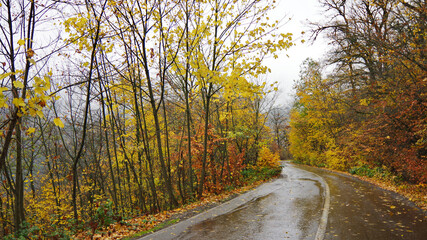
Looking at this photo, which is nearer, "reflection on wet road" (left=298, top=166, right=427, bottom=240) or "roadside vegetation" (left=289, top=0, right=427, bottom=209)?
"reflection on wet road" (left=298, top=166, right=427, bottom=240)

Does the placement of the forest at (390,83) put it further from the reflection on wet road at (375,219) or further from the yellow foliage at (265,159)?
the yellow foliage at (265,159)

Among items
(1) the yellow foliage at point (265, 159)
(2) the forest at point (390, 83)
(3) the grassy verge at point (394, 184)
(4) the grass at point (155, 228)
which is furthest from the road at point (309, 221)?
(1) the yellow foliage at point (265, 159)

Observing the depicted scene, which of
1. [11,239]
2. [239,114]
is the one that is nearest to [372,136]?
[239,114]

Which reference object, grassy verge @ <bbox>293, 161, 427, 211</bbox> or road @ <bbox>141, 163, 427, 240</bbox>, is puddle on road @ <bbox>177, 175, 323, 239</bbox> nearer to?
road @ <bbox>141, 163, 427, 240</bbox>

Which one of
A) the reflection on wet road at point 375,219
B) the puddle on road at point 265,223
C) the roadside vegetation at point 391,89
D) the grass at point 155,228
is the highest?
the roadside vegetation at point 391,89

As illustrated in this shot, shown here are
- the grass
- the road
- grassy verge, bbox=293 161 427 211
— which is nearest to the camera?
the road

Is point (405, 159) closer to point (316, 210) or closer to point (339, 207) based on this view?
point (339, 207)

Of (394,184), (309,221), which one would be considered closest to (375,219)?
(309,221)

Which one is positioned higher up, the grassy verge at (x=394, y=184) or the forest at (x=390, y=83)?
the forest at (x=390, y=83)

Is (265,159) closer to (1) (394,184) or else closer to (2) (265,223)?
(1) (394,184)

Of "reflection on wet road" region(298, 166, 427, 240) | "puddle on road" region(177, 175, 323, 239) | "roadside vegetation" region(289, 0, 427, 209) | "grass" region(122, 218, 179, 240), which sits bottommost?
"reflection on wet road" region(298, 166, 427, 240)

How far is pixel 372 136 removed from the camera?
510 inches

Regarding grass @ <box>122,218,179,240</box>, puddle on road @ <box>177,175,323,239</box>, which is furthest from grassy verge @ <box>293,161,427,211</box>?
grass @ <box>122,218,179,240</box>

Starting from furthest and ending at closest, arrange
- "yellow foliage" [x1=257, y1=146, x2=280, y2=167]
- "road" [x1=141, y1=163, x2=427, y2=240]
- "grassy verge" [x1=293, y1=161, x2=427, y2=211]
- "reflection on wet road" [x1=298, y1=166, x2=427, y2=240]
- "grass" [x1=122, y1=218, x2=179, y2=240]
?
"yellow foliage" [x1=257, y1=146, x2=280, y2=167]
"grassy verge" [x1=293, y1=161, x2=427, y2=211]
"grass" [x1=122, y1=218, x2=179, y2=240]
"road" [x1=141, y1=163, x2=427, y2=240]
"reflection on wet road" [x1=298, y1=166, x2=427, y2=240]
